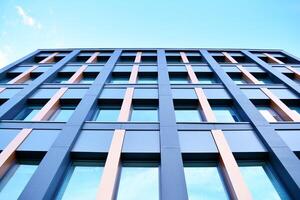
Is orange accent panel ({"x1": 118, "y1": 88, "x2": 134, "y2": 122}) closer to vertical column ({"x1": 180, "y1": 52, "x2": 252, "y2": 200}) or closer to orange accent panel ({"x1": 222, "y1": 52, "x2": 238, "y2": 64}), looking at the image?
vertical column ({"x1": 180, "y1": 52, "x2": 252, "y2": 200})

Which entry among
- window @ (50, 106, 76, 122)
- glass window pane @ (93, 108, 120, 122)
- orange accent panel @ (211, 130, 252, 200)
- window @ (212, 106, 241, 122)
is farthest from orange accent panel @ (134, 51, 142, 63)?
orange accent panel @ (211, 130, 252, 200)

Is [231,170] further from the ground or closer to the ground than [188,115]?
closer to the ground

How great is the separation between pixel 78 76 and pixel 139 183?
973 centimetres

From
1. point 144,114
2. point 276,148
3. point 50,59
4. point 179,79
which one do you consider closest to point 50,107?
point 144,114

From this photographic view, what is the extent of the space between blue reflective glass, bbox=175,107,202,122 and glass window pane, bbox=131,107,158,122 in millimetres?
1219

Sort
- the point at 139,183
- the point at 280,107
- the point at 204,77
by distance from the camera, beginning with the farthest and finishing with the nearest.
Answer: the point at 204,77 < the point at 280,107 < the point at 139,183

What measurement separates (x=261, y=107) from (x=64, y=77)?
44.3 ft

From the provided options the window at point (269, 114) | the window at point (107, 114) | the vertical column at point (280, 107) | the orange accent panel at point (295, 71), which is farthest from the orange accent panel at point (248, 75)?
the window at point (107, 114)

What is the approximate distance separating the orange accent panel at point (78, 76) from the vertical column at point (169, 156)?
6045mm

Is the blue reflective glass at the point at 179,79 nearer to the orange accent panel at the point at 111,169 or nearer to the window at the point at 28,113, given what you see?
the orange accent panel at the point at 111,169

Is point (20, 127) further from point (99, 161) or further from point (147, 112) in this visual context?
point (147, 112)

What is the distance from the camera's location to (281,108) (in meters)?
10.7

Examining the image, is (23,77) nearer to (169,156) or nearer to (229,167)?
(169,156)

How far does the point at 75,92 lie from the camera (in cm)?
1248
